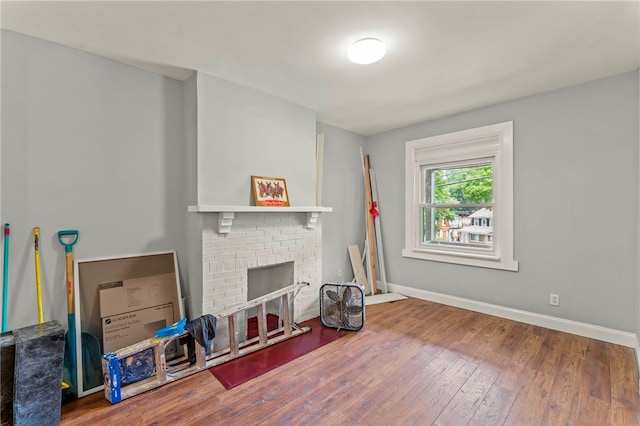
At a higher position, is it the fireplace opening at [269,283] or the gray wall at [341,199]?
the gray wall at [341,199]

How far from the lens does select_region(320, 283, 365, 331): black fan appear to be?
115 inches

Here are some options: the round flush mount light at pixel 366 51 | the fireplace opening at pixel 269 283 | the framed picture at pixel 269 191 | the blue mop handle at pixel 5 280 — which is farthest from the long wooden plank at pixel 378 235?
the blue mop handle at pixel 5 280

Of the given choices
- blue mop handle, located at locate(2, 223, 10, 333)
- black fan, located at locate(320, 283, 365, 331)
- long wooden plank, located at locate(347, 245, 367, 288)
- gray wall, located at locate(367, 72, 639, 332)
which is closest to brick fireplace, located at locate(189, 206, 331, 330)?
black fan, located at locate(320, 283, 365, 331)

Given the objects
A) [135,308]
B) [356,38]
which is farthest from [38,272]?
[356,38]

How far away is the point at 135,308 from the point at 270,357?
113 centimetres

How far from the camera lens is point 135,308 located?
2.28 meters

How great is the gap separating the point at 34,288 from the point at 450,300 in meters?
3.99

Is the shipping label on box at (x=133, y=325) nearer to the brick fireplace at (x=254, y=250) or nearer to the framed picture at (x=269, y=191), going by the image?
the brick fireplace at (x=254, y=250)

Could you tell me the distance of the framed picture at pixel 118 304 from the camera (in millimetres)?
2061

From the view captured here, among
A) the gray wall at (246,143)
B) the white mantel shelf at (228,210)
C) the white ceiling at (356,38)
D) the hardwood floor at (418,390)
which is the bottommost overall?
the hardwood floor at (418,390)

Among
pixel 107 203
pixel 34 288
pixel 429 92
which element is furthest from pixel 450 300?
pixel 34 288

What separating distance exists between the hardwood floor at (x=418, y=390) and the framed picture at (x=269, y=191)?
1.42 m

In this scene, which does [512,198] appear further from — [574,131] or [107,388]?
[107,388]

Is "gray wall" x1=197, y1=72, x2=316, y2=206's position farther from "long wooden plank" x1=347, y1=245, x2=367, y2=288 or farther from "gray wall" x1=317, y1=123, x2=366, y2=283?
"long wooden plank" x1=347, y1=245, x2=367, y2=288
